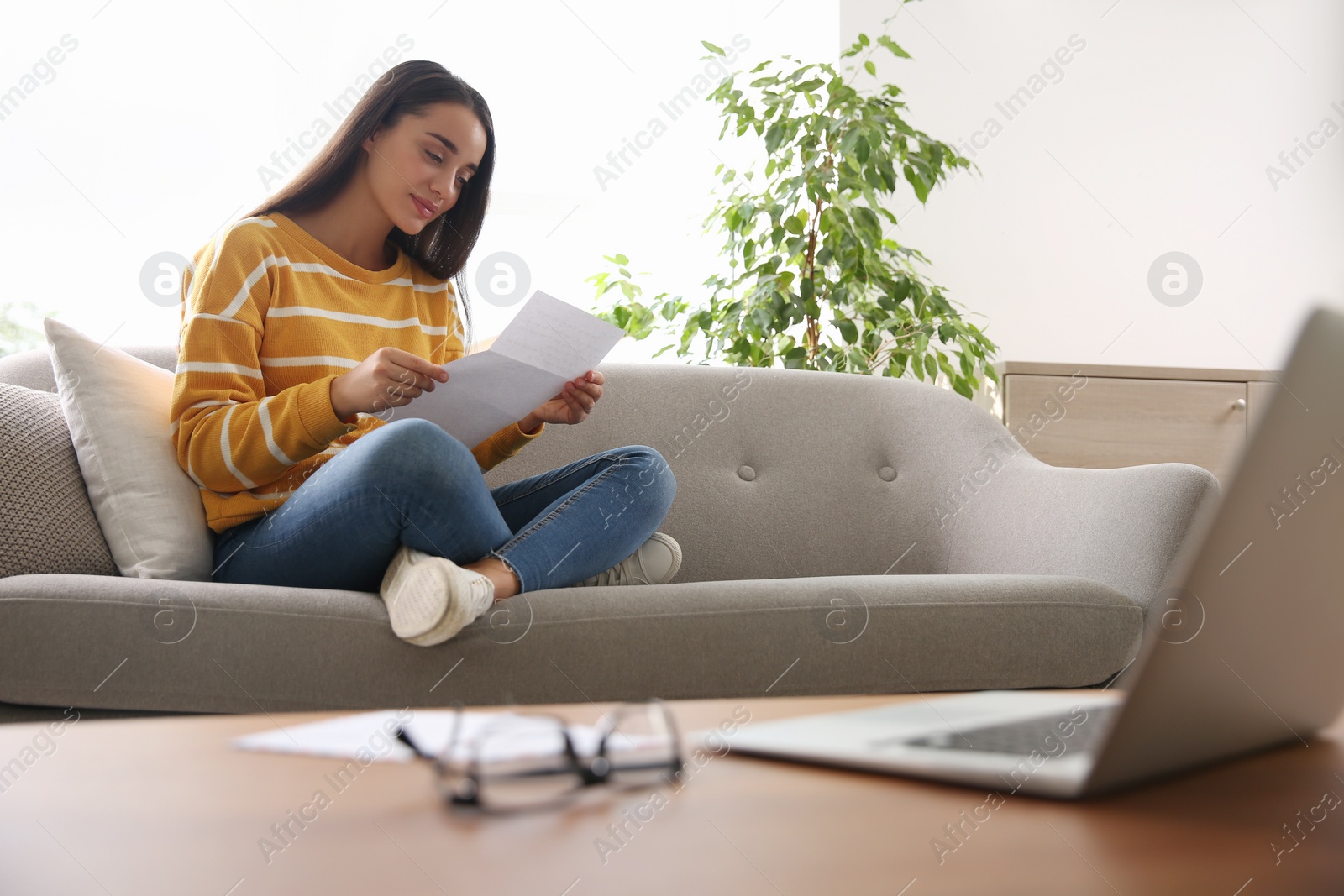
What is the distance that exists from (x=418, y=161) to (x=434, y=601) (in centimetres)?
80

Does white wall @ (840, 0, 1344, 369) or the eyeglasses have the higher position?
white wall @ (840, 0, 1344, 369)

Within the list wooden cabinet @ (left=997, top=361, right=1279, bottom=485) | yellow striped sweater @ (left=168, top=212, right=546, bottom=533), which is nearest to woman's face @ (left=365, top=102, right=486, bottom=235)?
yellow striped sweater @ (left=168, top=212, right=546, bottom=533)

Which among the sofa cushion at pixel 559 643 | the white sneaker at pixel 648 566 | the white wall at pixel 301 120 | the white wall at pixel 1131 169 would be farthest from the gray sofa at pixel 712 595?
the white wall at pixel 1131 169

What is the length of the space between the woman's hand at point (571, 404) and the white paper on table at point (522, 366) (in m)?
0.15

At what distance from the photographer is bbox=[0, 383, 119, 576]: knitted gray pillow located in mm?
1108

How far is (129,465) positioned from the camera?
123 cm

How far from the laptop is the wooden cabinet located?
6.22ft

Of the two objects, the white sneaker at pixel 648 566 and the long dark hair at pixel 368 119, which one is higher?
the long dark hair at pixel 368 119

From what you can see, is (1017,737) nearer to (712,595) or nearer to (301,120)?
(712,595)

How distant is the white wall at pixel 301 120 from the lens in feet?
8.87

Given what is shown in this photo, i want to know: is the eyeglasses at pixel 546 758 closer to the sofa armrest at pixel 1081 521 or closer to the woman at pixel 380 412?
the woman at pixel 380 412

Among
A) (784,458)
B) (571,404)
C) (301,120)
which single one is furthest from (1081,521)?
(301,120)

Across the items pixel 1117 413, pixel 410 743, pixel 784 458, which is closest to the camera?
pixel 410 743

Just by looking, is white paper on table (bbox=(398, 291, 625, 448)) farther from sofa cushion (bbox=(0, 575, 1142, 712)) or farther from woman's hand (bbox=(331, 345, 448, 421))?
sofa cushion (bbox=(0, 575, 1142, 712))
